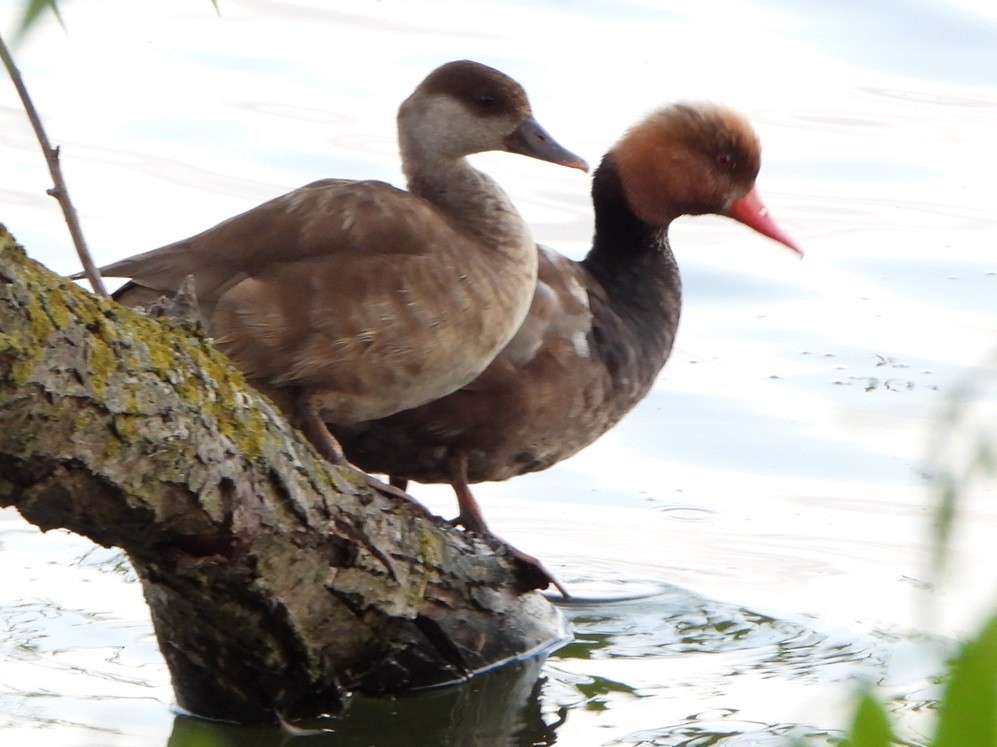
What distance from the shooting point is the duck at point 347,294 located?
348 centimetres

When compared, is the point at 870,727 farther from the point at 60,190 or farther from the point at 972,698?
the point at 60,190

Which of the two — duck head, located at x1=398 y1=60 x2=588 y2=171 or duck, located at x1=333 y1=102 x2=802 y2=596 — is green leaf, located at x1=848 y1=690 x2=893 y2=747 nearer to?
duck, located at x1=333 y1=102 x2=802 y2=596

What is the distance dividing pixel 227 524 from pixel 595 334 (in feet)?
6.65

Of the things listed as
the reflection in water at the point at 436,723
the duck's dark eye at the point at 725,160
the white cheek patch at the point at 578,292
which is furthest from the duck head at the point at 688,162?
the reflection in water at the point at 436,723

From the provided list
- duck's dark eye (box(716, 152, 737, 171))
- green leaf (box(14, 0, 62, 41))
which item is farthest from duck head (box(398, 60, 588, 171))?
green leaf (box(14, 0, 62, 41))

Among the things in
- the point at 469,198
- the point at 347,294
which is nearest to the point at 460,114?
the point at 469,198

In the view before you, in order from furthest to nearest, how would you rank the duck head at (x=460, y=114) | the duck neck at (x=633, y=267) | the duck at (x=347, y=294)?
the duck neck at (x=633, y=267)
the duck head at (x=460, y=114)
the duck at (x=347, y=294)

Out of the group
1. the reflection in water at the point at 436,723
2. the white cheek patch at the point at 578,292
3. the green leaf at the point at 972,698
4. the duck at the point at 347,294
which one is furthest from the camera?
the white cheek patch at the point at 578,292

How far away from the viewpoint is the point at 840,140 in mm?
8844

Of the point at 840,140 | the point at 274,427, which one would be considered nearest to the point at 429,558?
the point at 274,427

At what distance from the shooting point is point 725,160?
495cm

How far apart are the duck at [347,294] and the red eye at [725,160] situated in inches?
48.6

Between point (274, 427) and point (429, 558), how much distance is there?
0.68 meters

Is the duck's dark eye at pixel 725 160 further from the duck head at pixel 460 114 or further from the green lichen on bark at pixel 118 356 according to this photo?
the green lichen on bark at pixel 118 356
